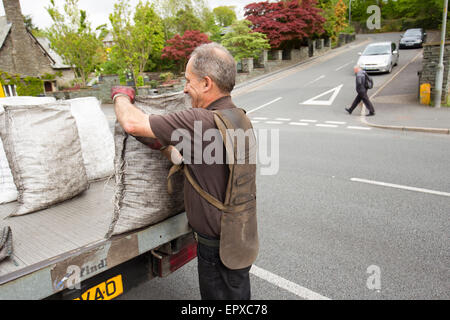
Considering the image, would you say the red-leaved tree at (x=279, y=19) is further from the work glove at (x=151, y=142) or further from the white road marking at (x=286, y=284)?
the work glove at (x=151, y=142)

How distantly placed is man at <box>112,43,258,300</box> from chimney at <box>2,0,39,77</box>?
35.1 meters

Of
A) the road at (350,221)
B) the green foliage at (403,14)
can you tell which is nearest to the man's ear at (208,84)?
the road at (350,221)

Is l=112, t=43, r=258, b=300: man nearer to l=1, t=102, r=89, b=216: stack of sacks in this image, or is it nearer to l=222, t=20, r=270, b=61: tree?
l=1, t=102, r=89, b=216: stack of sacks

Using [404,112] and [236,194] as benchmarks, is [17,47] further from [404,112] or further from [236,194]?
[236,194]

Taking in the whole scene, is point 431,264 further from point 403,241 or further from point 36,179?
point 36,179

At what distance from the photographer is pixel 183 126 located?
1.83 meters

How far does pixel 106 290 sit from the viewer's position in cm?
206

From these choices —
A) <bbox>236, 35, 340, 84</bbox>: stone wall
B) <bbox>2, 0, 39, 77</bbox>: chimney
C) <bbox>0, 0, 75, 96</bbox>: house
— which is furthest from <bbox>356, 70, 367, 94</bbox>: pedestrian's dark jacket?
<bbox>2, 0, 39, 77</bbox>: chimney

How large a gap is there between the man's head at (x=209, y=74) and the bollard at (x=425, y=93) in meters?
12.6

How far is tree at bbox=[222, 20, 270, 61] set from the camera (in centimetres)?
2577

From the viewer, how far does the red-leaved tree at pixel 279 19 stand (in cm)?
2809

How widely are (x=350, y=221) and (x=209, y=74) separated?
3106mm

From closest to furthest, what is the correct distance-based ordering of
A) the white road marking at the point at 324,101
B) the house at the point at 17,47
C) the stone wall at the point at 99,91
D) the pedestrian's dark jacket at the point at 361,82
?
the pedestrian's dark jacket at the point at 361,82, the white road marking at the point at 324,101, the stone wall at the point at 99,91, the house at the point at 17,47

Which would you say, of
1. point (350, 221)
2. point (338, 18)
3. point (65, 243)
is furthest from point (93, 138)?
point (338, 18)
